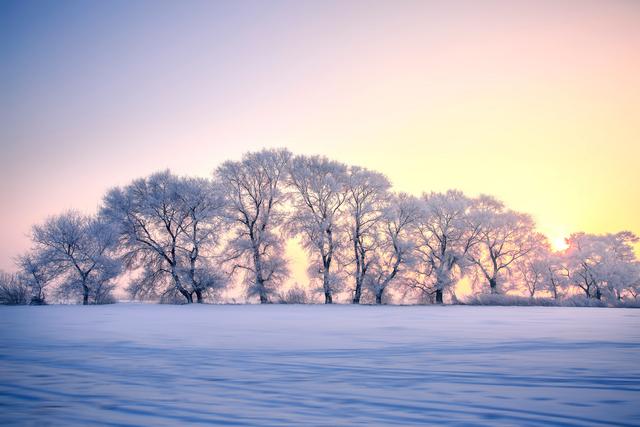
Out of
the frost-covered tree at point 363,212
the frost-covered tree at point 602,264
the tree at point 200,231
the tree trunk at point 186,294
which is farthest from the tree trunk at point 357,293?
the frost-covered tree at point 602,264

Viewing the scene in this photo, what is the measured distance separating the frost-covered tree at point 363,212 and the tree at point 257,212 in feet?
17.3

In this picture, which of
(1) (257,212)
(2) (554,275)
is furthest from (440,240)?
(1) (257,212)

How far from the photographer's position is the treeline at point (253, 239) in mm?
27669

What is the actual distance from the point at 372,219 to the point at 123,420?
27515mm

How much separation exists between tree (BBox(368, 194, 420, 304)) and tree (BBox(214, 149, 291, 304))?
22.9ft

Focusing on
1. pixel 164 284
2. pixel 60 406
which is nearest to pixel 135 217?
pixel 164 284

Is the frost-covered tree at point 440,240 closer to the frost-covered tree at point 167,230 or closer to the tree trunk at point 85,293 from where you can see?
the frost-covered tree at point 167,230

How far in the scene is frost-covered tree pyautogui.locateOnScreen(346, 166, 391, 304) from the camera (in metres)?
29.3

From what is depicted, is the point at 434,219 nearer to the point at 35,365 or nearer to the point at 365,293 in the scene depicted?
the point at 365,293

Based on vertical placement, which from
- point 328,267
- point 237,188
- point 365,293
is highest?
point 237,188

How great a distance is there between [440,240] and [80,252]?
2769 cm

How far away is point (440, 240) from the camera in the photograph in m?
32.7

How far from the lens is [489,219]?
34.2 m

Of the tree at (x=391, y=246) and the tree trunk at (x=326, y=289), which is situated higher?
the tree at (x=391, y=246)
